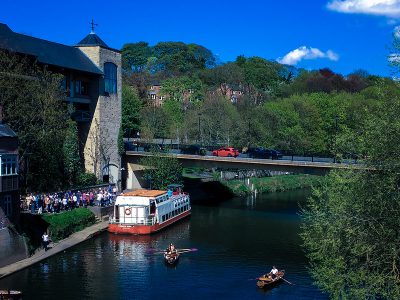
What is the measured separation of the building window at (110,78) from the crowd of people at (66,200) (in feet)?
43.6

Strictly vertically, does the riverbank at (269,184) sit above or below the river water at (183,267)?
above

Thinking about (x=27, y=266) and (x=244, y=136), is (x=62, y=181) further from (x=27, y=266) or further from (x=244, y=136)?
(x=244, y=136)

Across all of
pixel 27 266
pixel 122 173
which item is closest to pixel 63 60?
pixel 122 173

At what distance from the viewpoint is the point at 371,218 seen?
21531mm

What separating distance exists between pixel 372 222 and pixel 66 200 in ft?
100

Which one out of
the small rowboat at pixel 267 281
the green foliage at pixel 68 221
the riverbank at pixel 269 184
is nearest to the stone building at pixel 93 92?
the green foliage at pixel 68 221

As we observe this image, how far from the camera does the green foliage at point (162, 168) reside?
6267 centimetres

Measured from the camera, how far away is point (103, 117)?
62.8m

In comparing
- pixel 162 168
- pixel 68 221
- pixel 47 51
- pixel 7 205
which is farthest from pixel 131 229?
pixel 47 51

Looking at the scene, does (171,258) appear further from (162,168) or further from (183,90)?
(183,90)

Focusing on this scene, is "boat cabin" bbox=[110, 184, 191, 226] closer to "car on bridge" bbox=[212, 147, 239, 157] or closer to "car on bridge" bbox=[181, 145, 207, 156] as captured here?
"car on bridge" bbox=[181, 145, 207, 156]

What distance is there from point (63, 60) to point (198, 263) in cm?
3023

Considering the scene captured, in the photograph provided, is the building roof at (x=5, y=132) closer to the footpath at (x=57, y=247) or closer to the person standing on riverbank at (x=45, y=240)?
the person standing on riverbank at (x=45, y=240)

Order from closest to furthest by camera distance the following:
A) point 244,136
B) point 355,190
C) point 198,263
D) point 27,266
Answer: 1. point 355,190
2. point 27,266
3. point 198,263
4. point 244,136
